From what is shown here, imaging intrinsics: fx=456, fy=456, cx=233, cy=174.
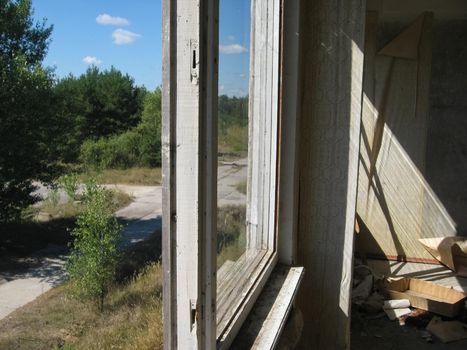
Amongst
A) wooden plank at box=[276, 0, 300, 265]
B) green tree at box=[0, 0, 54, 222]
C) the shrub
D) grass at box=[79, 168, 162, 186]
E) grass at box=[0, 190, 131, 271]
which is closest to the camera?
wooden plank at box=[276, 0, 300, 265]

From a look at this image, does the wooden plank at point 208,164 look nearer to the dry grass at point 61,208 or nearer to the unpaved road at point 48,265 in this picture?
the unpaved road at point 48,265

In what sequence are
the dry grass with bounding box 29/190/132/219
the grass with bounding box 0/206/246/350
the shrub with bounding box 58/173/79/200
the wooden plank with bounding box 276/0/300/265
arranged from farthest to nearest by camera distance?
the dry grass with bounding box 29/190/132/219 → the shrub with bounding box 58/173/79/200 → the grass with bounding box 0/206/246/350 → the wooden plank with bounding box 276/0/300/265

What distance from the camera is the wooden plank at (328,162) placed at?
178 centimetres

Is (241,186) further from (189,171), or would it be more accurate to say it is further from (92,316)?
(92,316)

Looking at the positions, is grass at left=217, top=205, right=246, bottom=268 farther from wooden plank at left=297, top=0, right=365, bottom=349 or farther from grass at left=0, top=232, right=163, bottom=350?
grass at left=0, top=232, right=163, bottom=350

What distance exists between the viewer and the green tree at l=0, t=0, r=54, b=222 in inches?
281

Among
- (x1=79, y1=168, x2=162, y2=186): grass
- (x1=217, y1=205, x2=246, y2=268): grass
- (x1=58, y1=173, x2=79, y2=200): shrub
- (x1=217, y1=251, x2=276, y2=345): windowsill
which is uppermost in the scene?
(x1=217, y1=205, x2=246, y2=268): grass

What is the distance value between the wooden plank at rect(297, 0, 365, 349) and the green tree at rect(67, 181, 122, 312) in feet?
11.7

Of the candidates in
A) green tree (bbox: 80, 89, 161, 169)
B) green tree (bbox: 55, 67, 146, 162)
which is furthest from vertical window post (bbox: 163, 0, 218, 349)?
green tree (bbox: 55, 67, 146, 162)

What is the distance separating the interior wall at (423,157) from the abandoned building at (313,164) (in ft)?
0.03

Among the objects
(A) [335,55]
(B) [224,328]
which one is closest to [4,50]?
(A) [335,55]

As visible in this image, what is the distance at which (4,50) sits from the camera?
24.0ft

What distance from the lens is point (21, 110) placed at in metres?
7.32

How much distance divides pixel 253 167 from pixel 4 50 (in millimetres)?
7073
